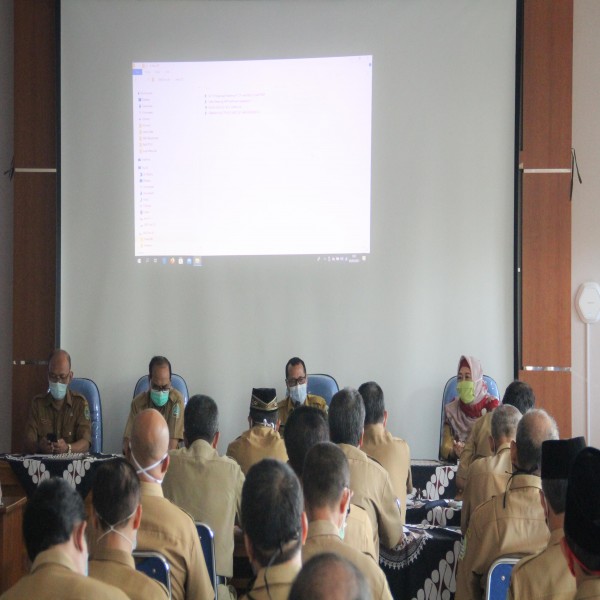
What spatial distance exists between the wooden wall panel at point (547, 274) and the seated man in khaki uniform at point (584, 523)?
444 centimetres

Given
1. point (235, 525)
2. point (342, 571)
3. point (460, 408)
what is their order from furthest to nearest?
1. point (460, 408)
2. point (235, 525)
3. point (342, 571)

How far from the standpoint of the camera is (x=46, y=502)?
1861mm

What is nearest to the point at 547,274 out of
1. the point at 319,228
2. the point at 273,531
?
the point at 319,228

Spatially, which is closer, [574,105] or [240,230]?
[240,230]

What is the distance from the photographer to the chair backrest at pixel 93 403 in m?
5.67

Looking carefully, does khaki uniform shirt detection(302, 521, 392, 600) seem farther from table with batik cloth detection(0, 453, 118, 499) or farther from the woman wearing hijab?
the woman wearing hijab

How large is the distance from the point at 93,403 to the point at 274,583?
14.1 feet

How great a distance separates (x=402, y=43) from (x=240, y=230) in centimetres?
185

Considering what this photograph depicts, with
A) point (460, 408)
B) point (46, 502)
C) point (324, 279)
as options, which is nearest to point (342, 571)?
point (46, 502)

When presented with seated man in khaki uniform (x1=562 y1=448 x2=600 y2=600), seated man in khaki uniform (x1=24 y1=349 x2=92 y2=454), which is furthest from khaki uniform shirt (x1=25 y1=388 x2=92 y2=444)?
seated man in khaki uniform (x1=562 y1=448 x2=600 y2=600)

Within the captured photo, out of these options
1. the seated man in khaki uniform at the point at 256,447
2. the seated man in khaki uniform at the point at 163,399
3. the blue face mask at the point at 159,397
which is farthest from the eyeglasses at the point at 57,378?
the seated man in khaki uniform at the point at 256,447

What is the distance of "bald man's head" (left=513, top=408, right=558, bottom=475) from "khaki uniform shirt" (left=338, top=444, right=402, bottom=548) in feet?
2.02

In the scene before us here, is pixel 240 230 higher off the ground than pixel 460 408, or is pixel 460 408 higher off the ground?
pixel 240 230

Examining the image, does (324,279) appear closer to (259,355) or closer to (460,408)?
(259,355)
